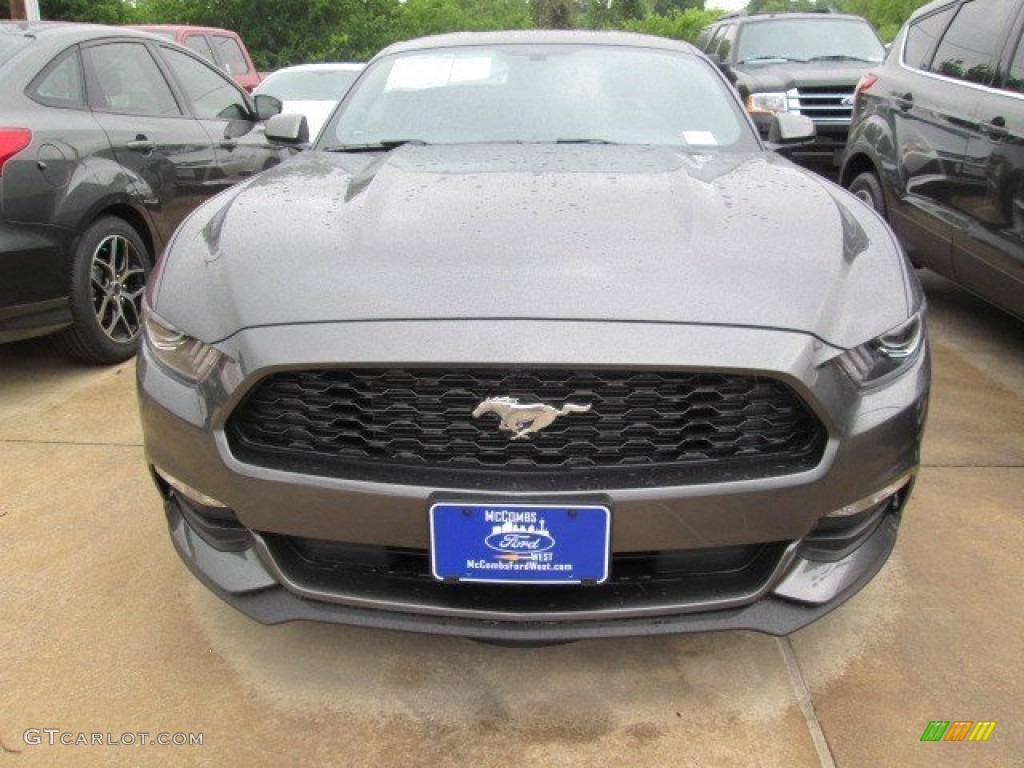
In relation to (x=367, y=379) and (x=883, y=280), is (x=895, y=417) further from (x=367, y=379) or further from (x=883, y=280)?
(x=367, y=379)

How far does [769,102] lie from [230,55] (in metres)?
7.91

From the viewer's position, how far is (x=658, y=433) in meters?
1.72

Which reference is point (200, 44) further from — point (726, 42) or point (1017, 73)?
point (1017, 73)

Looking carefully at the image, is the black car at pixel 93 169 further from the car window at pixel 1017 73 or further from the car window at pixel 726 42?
the car window at pixel 726 42

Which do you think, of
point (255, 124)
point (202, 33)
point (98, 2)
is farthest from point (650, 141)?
point (98, 2)

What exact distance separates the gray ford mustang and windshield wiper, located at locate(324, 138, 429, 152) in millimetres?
889

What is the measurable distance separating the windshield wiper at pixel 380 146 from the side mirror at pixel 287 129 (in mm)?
425

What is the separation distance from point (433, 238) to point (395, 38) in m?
24.0

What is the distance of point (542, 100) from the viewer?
297 cm

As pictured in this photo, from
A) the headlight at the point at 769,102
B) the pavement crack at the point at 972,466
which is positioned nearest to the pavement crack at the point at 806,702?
the pavement crack at the point at 972,466

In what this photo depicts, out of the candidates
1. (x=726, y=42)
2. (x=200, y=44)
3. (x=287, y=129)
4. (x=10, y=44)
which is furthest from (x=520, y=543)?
(x=200, y=44)

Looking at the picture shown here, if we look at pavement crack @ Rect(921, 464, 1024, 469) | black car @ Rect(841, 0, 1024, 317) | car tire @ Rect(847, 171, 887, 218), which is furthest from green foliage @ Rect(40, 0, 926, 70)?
pavement crack @ Rect(921, 464, 1024, 469)

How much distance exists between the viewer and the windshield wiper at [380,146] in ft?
9.39

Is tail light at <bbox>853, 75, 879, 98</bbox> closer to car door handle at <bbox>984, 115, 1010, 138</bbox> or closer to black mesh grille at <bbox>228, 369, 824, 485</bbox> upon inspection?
car door handle at <bbox>984, 115, 1010, 138</bbox>
